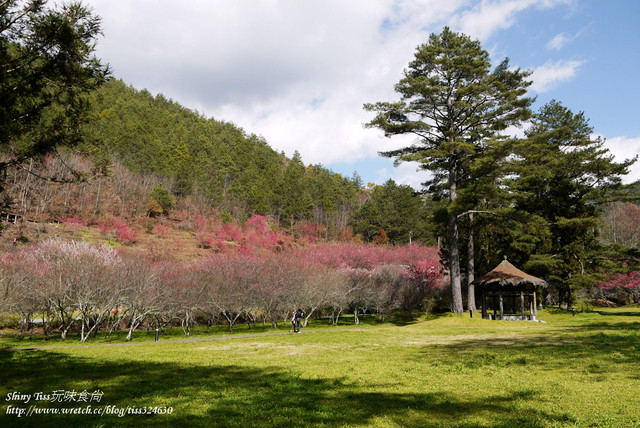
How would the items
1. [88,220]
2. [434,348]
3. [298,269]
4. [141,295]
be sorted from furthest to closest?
[88,220] → [298,269] → [141,295] → [434,348]

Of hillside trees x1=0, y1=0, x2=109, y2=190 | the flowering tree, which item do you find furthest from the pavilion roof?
hillside trees x1=0, y1=0, x2=109, y2=190

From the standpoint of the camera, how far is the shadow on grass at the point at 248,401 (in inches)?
232

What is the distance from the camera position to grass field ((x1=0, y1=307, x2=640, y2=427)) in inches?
236

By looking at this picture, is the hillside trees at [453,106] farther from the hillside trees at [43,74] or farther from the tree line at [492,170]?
the hillside trees at [43,74]

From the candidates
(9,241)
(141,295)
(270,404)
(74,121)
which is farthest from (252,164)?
(270,404)

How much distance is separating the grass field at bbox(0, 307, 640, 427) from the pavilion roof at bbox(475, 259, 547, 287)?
1341cm

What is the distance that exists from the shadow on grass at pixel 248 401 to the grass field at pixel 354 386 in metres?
0.02

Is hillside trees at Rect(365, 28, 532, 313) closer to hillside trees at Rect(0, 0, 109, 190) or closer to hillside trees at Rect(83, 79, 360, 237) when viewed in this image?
hillside trees at Rect(0, 0, 109, 190)

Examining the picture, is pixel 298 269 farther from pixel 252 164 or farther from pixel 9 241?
pixel 252 164

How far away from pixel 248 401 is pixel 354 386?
2.46m

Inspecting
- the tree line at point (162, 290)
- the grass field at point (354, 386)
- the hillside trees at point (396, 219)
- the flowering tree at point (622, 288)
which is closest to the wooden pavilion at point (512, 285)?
the tree line at point (162, 290)

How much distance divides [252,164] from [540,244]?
6966 centimetres

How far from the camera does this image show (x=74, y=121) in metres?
11.5

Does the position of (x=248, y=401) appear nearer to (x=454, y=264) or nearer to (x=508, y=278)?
(x=454, y=264)
